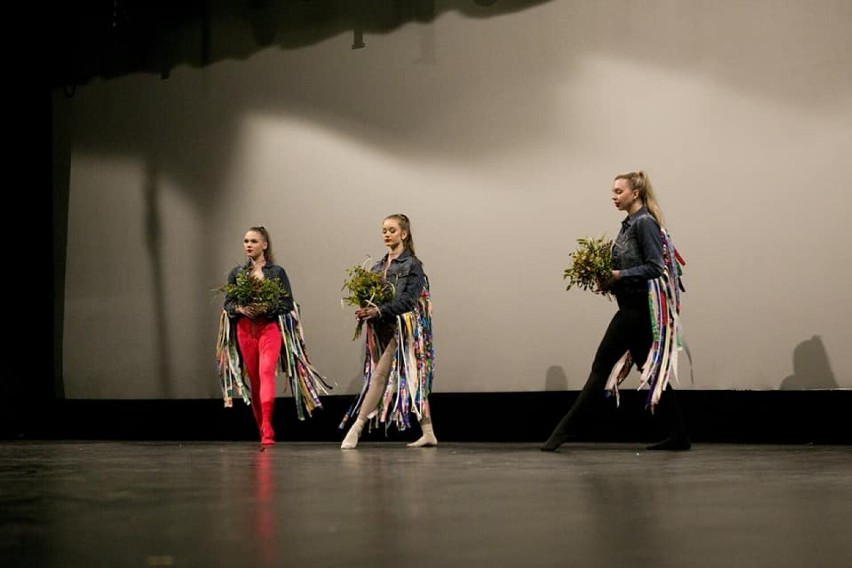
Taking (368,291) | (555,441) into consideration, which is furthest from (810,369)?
(368,291)

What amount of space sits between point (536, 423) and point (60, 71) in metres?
5.75

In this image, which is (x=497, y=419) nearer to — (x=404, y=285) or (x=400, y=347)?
(x=400, y=347)

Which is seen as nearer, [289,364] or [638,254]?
[638,254]

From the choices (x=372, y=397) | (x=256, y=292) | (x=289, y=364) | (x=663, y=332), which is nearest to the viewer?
(x=663, y=332)

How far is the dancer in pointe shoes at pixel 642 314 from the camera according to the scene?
6.41 m

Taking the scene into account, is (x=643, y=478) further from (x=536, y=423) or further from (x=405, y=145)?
(x=405, y=145)

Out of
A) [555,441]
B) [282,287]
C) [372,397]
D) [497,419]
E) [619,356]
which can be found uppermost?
[282,287]

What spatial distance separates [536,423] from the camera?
8.05 metres

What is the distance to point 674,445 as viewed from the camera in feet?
21.5

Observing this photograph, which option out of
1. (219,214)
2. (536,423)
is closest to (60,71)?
(219,214)

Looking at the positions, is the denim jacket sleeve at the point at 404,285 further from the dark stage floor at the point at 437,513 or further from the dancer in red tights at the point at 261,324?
the dark stage floor at the point at 437,513

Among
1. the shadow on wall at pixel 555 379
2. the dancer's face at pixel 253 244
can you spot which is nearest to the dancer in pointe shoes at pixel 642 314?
the shadow on wall at pixel 555 379

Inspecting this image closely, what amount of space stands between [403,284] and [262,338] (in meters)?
1.28

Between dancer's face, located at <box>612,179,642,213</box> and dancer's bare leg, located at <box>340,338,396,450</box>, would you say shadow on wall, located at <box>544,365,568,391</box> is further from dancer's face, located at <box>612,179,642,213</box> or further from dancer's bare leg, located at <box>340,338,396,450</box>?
dancer's face, located at <box>612,179,642,213</box>
